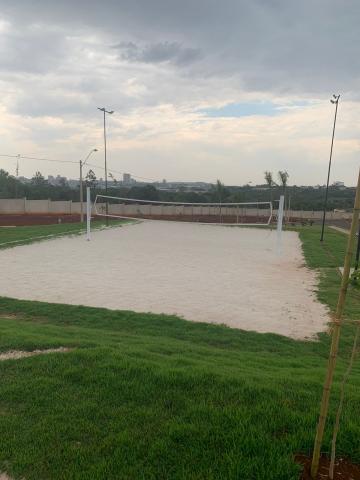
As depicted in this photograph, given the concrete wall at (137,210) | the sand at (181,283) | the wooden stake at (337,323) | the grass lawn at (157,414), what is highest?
the wooden stake at (337,323)

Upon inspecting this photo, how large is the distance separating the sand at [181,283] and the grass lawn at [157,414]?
2.71m

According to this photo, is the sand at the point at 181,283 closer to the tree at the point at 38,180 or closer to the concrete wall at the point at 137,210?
the concrete wall at the point at 137,210

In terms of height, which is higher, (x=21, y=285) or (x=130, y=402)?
(x=130, y=402)

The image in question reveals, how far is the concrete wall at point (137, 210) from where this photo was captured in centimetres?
4597

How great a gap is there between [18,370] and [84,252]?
12431 millimetres

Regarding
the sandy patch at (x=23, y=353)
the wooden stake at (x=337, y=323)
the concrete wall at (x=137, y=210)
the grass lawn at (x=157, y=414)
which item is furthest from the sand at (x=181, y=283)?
the concrete wall at (x=137, y=210)

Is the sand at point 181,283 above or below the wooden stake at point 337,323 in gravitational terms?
below

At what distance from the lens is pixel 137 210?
56.4m

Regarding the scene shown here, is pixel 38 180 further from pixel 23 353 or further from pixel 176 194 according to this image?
pixel 23 353

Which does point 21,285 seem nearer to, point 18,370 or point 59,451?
point 18,370

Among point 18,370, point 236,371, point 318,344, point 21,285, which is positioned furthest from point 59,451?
point 21,285

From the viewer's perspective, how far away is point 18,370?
4.04 meters

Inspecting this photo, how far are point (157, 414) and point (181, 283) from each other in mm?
7612

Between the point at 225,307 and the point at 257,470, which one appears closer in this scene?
the point at 257,470
